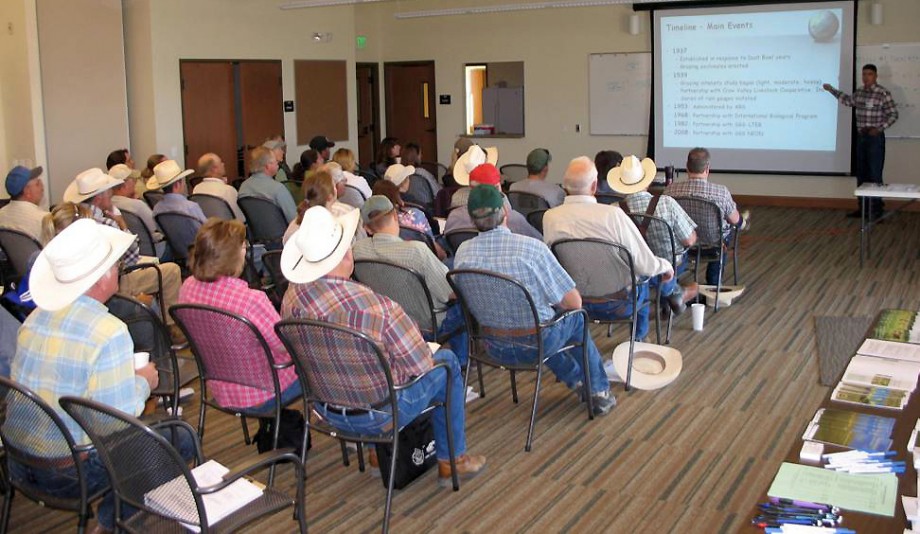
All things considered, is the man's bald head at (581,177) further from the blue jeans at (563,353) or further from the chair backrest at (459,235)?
the blue jeans at (563,353)

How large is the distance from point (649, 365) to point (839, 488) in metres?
3.02

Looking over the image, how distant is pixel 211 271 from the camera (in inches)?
152

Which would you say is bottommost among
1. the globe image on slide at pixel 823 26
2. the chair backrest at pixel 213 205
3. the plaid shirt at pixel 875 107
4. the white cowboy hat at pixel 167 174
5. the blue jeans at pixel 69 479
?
the blue jeans at pixel 69 479

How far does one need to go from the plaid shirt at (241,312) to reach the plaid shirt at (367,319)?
0.17 m

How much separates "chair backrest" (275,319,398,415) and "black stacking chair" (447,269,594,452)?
0.86 meters

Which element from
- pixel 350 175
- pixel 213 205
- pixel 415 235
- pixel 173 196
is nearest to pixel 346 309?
pixel 415 235

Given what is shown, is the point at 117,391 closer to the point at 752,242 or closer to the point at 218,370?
the point at 218,370

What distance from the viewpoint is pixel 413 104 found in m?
15.1

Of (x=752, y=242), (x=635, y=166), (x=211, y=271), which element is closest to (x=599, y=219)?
(x=635, y=166)

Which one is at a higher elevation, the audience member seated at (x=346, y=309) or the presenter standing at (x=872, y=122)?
the presenter standing at (x=872, y=122)

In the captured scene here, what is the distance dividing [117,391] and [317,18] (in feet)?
35.6

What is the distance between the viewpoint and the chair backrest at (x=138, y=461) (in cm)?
271

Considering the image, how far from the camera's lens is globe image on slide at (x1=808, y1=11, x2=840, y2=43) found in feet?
37.8

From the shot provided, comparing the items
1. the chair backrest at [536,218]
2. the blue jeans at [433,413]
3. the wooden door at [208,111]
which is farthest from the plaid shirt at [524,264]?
the wooden door at [208,111]
